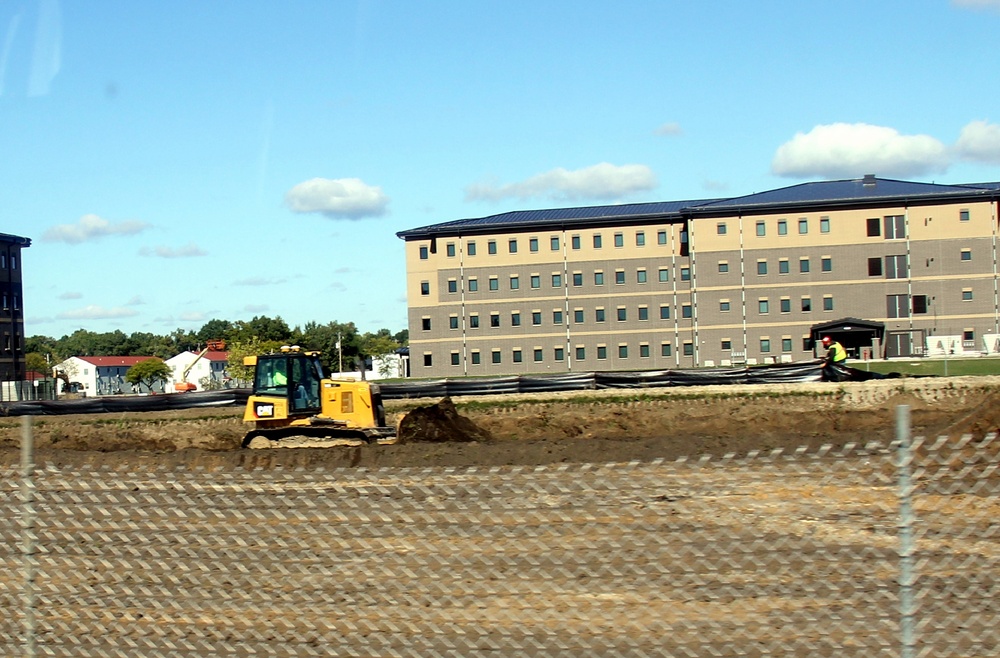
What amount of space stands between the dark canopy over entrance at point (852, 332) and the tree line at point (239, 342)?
32.0 m

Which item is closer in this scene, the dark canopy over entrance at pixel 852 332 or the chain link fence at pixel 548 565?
the chain link fence at pixel 548 565

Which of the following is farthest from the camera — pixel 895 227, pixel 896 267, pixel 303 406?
pixel 895 227

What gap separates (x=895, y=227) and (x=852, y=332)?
8136 millimetres

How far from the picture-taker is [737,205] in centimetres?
7188

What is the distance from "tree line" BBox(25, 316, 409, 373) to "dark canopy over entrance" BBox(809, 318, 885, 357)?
105 feet

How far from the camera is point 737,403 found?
109 ft

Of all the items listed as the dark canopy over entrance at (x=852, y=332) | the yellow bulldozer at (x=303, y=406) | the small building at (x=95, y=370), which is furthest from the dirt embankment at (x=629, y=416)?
the small building at (x=95, y=370)

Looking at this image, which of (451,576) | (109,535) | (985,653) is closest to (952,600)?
(985,653)

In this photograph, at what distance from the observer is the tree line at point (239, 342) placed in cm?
9784

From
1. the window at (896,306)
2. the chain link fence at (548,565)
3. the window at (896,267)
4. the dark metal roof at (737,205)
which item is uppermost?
the dark metal roof at (737,205)

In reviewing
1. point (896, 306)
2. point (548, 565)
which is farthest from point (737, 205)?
point (548, 565)

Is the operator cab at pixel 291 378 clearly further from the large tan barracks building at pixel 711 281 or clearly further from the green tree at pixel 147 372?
the green tree at pixel 147 372

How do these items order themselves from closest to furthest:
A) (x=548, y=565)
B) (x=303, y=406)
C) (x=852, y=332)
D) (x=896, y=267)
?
1. (x=548, y=565)
2. (x=303, y=406)
3. (x=852, y=332)
4. (x=896, y=267)

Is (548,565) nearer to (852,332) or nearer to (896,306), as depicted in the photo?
(852,332)
